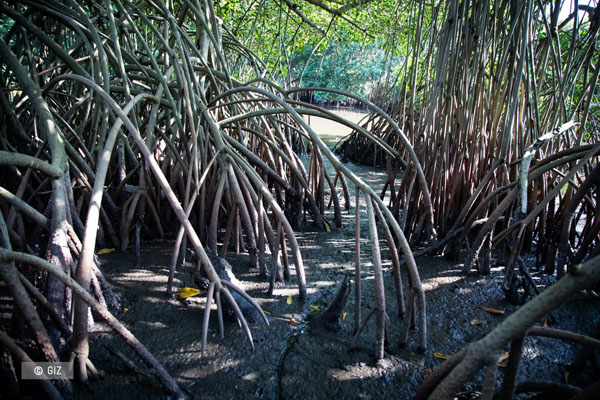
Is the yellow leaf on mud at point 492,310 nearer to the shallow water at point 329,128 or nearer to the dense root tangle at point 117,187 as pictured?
the dense root tangle at point 117,187

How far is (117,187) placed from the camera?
2.12 metres

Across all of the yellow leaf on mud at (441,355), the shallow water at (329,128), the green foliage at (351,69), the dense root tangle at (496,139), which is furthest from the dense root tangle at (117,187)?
the green foliage at (351,69)

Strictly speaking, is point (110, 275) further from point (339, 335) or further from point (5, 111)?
point (339, 335)

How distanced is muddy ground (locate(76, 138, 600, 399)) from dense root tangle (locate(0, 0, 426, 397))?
0.09 meters

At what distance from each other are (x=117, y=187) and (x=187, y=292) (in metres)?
0.88

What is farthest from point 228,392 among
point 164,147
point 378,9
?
point 378,9

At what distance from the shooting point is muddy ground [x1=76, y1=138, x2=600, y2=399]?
1.15 meters

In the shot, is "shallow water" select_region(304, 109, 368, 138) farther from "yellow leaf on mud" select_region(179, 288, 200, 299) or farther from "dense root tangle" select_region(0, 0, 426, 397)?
"yellow leaf on mud" select_region(179, 288, 200, 299)

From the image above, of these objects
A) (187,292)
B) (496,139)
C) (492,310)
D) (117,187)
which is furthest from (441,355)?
(117,187)

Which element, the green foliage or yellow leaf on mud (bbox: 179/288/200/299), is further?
the green foliage

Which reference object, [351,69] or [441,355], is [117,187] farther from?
[351,69]

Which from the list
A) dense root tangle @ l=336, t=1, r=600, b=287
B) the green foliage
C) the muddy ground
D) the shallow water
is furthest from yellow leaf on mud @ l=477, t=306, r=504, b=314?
the green foliage

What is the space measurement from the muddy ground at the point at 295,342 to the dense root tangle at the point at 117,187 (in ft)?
0.29

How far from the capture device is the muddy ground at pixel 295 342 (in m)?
1.15
